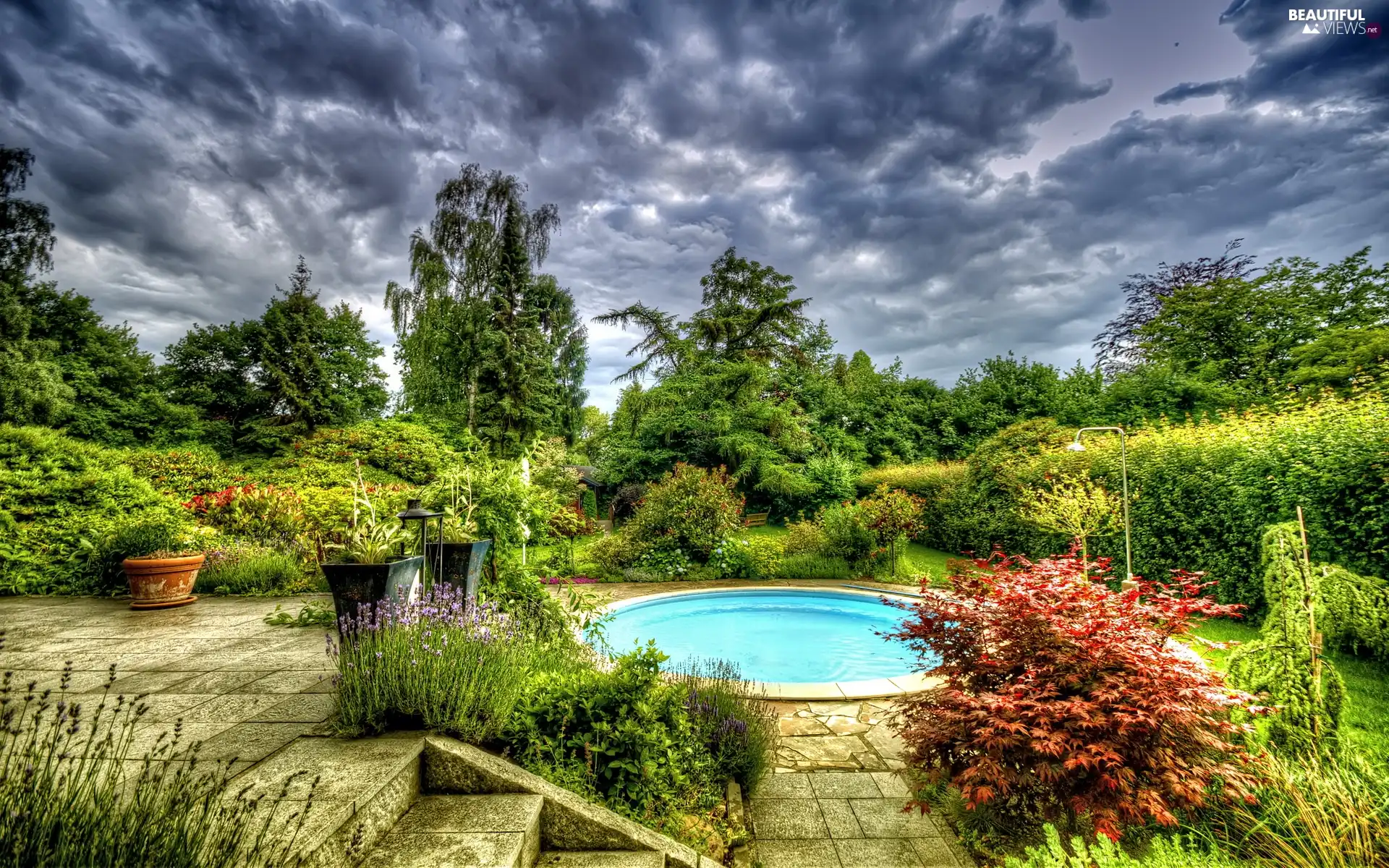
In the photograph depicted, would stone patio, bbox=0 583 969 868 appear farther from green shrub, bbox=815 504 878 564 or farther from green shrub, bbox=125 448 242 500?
green shrub, bbox=815 504 878 564

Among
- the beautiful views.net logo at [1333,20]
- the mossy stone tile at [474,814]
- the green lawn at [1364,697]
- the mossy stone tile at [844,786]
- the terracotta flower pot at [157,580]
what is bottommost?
the mossy stone tile at [844,786]

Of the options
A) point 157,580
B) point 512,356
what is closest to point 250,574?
point 157,580

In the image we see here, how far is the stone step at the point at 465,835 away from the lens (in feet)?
6.01

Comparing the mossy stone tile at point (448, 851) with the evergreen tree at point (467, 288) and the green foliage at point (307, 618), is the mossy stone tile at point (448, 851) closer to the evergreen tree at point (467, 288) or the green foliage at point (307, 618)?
the green foliage at point (307, 618)

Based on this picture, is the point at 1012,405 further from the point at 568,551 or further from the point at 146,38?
the point at 146,38

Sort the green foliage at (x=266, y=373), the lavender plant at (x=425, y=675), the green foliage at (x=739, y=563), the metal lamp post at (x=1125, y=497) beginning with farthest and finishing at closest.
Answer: the green foliage at (x=266, y=373) < the green foliage at (x=739, y=563) < the metal lamp post at (x=1125, y=497) < the lavender plant at (x=425, y=675)

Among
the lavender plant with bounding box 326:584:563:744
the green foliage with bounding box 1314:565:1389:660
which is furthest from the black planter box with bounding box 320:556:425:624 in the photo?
the green foliage with bounding box 1314:565:1389:660

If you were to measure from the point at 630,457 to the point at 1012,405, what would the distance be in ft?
43.0

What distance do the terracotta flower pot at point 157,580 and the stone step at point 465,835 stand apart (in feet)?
16.7

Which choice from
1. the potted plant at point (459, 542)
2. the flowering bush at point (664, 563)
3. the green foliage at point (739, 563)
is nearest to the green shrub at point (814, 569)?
the green foliage at point (739, 563)

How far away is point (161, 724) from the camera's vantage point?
8.09 ft

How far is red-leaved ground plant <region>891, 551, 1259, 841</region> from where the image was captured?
2.18m

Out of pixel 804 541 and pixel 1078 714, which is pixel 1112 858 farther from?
pixel 804 541

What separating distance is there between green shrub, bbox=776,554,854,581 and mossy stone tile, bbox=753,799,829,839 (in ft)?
22.1
